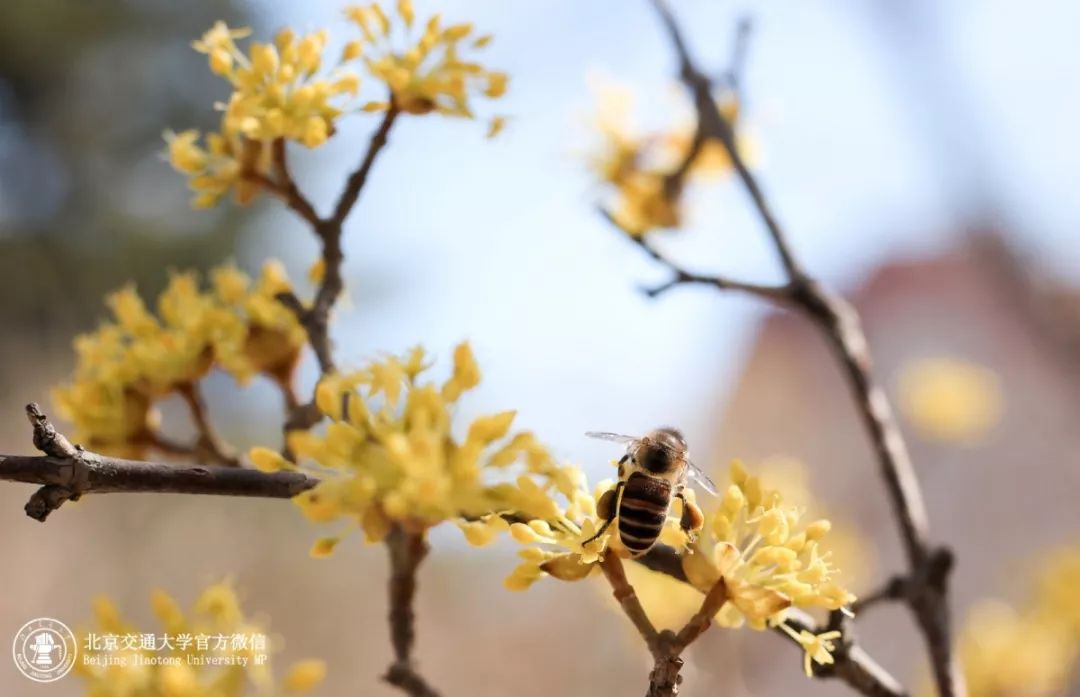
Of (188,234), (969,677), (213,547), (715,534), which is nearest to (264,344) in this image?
(715,534)

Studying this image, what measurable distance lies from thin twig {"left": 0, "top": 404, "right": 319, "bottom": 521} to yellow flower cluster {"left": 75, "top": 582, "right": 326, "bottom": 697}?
0.52ft

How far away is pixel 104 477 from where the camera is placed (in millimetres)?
480

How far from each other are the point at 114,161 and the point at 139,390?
6.96m

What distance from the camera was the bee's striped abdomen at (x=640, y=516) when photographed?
0.51m

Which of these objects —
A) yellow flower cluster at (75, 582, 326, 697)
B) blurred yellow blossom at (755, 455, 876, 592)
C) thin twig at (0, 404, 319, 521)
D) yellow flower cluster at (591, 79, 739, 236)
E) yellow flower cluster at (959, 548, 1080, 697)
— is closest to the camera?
thin twig at (0, 404, 319, 521)

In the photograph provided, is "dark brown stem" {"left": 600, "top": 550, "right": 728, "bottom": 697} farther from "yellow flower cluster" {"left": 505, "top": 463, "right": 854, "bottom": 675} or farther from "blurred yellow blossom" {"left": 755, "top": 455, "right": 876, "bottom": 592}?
"blurred yellow blossom" {"left": 755, "top": 455, "right": 876, "bottom": 592}

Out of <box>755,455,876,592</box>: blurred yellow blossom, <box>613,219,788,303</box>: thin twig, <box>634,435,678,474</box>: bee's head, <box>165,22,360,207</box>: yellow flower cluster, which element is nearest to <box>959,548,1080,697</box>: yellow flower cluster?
<box>755,455,876,592</box>: blurred yellow blossom

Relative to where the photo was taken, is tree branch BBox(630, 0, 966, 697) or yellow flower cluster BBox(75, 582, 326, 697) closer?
yellow flower cluster BBox(75, 582, 326, 697)

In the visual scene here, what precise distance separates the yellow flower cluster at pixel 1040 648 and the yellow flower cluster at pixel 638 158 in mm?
966

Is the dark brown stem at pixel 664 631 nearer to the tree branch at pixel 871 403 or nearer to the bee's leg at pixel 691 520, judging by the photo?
the bee's leg at pixel 691 520

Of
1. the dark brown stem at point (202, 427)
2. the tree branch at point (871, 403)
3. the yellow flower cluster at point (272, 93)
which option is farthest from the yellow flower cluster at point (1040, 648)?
the yellow flower cluster at point (272, 93)

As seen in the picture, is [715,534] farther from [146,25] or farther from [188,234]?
[146,25]

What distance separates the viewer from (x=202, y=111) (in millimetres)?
6953

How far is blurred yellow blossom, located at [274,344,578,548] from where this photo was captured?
0.48 meters
